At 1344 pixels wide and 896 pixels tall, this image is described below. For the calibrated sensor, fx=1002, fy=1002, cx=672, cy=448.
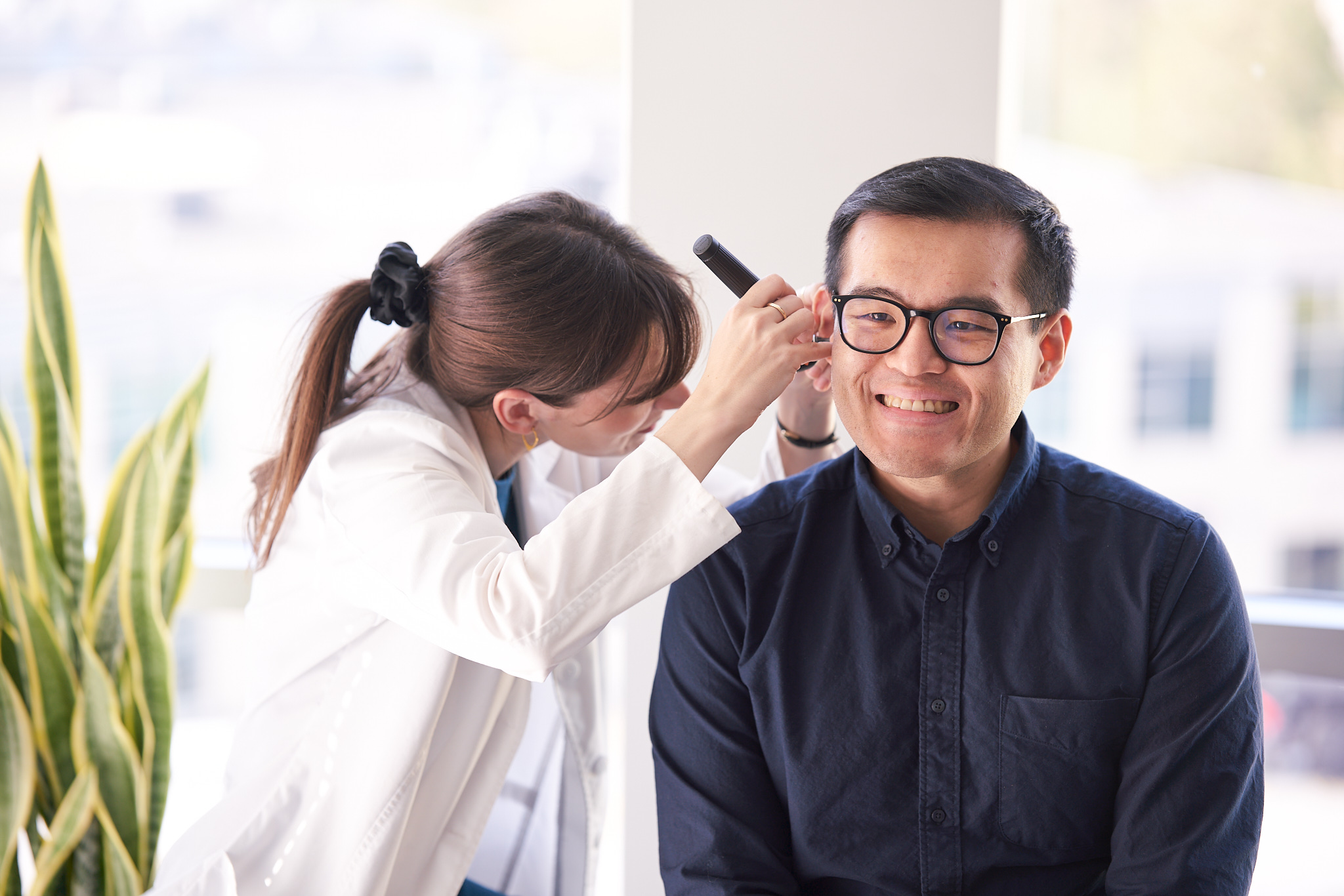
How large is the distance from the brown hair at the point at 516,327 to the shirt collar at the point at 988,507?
0.34 metres

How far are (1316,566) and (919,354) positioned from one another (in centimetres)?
147

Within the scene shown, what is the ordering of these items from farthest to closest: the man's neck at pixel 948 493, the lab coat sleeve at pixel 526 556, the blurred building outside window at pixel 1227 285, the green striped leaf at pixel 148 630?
the blurred building outside window at pixel 1227 285 < the green striped leaf at pixel 148 630 < the man's neck at pixel 948 493 < the lab coat sleeve at pixel 526 556

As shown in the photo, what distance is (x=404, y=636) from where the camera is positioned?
4.49 feet

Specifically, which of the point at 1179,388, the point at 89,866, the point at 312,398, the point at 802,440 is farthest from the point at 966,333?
the point at 89,866

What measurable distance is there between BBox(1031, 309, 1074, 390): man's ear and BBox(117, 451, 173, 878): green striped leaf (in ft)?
5.31

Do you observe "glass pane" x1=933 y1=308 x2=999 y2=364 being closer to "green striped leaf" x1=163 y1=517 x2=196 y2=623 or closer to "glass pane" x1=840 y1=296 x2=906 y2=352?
"glass pane" x1=840 y1=296 x2=906 y2=352

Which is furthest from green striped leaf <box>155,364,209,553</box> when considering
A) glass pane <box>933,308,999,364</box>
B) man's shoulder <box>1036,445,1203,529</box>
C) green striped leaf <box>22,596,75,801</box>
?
man's shoulder <box>1036,445,1203,529</box>

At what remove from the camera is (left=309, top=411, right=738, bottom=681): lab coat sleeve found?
1.17 meters

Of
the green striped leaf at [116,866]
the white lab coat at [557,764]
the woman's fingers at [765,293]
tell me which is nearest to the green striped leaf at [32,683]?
the green striped leaf at [116,866]

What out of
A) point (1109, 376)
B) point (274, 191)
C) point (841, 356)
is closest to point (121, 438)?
point (274, 191)

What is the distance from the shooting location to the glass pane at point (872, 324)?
1251mm

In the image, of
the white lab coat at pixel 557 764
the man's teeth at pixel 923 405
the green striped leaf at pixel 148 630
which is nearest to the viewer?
the man's teeth at pixel 923 405

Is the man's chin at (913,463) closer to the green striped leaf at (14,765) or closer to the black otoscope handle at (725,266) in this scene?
the black otoscope handle at (725,266)

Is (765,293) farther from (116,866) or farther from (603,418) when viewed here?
(116,866)
